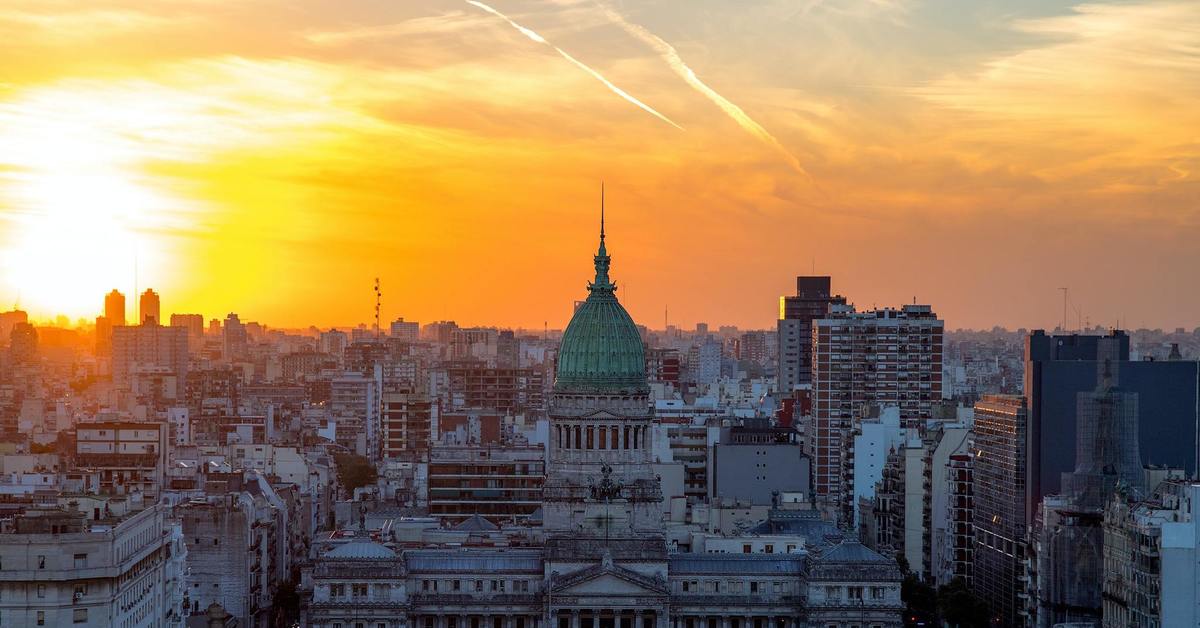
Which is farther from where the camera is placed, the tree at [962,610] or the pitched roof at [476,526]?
the pitched roof at [476,526]

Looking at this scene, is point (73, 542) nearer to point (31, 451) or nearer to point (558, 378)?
point (558, 378)

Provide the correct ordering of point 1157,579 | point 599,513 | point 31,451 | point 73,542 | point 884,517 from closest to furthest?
point 73,542 < point 1157,579 < point 599,513 < point 884,517 < point 31,451

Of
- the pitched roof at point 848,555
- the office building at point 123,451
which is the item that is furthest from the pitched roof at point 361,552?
the office building at point 123,451

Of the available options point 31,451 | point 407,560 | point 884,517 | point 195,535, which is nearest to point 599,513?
point 407,560

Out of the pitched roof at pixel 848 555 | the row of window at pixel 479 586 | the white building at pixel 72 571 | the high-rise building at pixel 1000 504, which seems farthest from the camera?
the high-rise building at pixel 1000 504

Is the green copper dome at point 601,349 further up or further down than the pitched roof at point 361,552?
further up

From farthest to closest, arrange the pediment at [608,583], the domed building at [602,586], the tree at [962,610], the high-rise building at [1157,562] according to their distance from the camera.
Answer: the tree at [962,610]
the pediment at [608,583]
the domed building at [602,586]
the high-rise building at [1157,562]

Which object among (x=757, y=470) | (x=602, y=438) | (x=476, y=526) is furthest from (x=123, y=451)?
(x=602, y=438)

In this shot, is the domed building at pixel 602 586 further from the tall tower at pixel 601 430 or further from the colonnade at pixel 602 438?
the colonnade at pixel 602 438

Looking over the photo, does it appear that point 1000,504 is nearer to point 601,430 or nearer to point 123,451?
point 601,430
